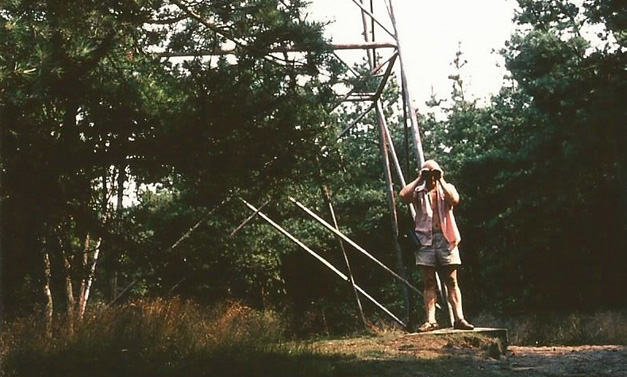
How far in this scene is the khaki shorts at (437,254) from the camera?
7.44 m

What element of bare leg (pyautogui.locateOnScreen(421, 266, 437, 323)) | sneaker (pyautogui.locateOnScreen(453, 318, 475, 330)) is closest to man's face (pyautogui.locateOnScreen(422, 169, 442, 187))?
bare leg (pyautogui.locateOnScreen(421, 266, 437, 323))

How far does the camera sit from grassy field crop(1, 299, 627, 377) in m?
4.90

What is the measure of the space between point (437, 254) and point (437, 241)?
0.13 m

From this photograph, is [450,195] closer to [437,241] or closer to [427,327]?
[437,241]

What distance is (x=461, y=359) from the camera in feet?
20.0

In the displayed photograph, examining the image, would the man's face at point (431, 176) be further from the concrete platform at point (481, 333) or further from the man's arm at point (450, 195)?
the concrete platform at point (481, 333)

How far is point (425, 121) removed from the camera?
32531 millimetres

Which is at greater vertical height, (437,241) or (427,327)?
(437,241)

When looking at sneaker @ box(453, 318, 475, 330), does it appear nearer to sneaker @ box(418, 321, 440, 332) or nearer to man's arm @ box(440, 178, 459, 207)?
sneaker @ box(418, 321, 440, 332)

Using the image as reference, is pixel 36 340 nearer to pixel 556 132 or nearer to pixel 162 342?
pixel 162 342

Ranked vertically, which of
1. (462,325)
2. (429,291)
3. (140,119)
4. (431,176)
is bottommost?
(462,325)

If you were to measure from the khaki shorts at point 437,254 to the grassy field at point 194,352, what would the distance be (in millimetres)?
776

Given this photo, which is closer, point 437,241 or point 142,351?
point 142,351

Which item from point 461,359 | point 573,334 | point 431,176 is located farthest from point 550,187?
point 461,359
